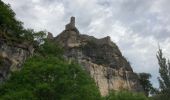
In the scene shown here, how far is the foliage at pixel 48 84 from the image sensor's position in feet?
97.5

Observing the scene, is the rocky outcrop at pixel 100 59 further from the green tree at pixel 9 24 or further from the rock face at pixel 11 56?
the rock face at pixel 11 56

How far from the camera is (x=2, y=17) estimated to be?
4709 cm

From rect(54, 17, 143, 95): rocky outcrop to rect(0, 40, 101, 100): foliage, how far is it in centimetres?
3770

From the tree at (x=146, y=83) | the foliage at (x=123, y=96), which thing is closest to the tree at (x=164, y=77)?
the foliage at (x=123, y=96)

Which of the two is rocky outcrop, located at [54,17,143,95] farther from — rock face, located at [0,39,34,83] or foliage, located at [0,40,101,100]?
foliage, located at [0,40,101,100]

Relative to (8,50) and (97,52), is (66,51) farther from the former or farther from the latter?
(8,50)

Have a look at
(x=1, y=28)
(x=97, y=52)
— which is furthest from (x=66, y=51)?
(x=1, y=28)

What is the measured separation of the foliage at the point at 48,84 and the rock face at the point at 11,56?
6134mm

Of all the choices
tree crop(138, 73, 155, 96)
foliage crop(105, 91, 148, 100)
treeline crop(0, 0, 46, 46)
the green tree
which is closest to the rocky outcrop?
tree crop(138, 73, 155, 96)

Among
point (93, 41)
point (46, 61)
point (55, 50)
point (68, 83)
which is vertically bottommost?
point (68, 83)

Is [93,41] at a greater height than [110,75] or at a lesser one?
greater

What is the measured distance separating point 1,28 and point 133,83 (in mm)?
43588

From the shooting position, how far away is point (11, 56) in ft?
139

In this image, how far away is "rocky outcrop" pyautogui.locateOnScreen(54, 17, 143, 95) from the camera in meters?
72.7
